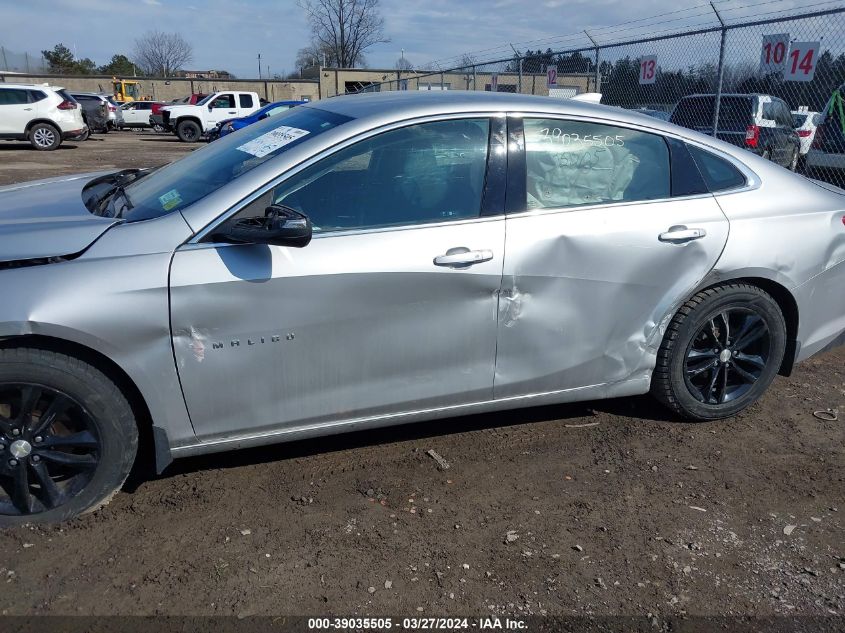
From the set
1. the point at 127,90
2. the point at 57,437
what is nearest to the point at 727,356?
the point at 57,437

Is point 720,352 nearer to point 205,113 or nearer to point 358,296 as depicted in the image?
point 358,296

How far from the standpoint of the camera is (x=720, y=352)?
3.71m

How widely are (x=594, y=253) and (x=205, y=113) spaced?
27771 millimetres

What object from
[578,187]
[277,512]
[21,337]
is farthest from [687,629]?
[21,337]

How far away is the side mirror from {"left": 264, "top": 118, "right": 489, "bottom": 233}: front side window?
0.09 meters

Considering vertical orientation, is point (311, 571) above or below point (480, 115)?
below

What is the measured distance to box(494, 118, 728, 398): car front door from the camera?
3.15m

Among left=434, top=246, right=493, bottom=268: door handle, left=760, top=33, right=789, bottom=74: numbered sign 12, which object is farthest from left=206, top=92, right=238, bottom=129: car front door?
left=434, top=246, right=493, bottom=268: door handle

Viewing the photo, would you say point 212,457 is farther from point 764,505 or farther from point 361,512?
point 764,505

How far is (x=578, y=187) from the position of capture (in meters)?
3.30

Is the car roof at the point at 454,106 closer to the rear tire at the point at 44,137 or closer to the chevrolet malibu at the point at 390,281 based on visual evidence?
the chevrolet malibu at the point at 390,281

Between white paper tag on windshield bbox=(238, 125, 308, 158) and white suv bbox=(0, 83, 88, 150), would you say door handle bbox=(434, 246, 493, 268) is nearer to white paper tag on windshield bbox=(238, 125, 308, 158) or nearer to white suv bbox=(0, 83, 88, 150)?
white paper tag on windshield bbox=(238, 125, 308, 158)

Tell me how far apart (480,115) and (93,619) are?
2516 mm

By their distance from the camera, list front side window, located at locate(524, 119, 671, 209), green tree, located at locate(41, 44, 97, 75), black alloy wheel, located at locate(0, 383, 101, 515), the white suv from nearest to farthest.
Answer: black alloy wheel, located at locate(0, 383, 101, 515)
front side window, located at locate(524, 119, 671, 209)
the white suv
green tree, located at locate(41, 44, 97, 75)
